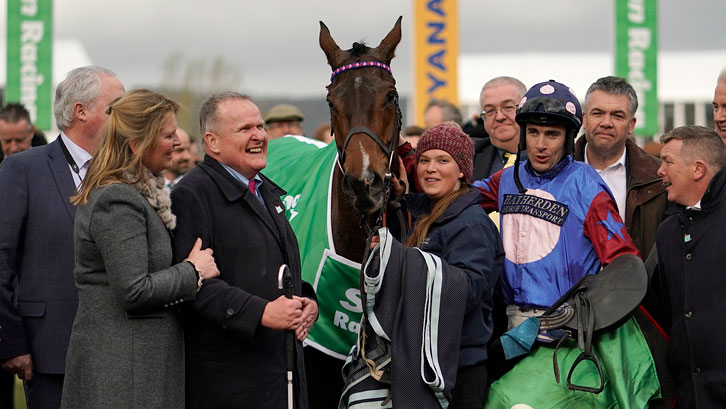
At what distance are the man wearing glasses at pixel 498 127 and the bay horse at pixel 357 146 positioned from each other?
1.10 m

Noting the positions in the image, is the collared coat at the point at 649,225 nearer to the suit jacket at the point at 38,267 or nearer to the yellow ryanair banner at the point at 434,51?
the suit jacket at the point at 38,267

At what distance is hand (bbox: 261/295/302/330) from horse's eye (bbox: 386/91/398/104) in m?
1.34

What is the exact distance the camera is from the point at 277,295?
3555 mm

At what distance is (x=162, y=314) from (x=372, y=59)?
176cm

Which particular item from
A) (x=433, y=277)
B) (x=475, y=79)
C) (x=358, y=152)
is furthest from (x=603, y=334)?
(x=475, y=79)

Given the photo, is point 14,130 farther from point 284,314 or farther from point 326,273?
point 284,314

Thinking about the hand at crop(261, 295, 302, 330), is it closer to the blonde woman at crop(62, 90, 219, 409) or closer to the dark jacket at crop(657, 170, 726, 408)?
the blonde woman at crop(62, 90, 219, 409)

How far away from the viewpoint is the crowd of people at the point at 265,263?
3.31 meters

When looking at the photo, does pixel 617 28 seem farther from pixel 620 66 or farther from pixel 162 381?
pixel 162 381

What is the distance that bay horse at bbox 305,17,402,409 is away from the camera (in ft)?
13.2

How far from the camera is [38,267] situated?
159 inches

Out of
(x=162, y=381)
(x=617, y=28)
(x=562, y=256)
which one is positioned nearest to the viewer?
(x=162, y=381)

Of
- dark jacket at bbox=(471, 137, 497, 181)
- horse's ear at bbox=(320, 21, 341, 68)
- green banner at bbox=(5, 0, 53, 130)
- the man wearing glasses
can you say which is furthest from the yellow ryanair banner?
horse's ear at bbox=(320, 21, 341, 68)

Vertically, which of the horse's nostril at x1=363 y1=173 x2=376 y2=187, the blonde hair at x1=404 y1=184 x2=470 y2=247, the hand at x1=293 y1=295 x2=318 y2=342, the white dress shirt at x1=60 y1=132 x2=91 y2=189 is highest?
the white dress shirt at x1=60 y1=132 x2=91 y2=189
